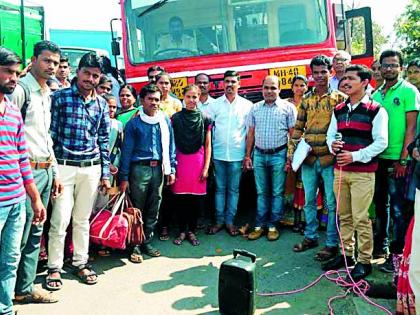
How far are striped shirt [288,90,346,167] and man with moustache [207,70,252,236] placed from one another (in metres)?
0.88

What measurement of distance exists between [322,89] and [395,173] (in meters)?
1.03

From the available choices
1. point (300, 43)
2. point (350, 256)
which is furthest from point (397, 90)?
point (300, 43)

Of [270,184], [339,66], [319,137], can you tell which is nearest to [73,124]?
[319,137]

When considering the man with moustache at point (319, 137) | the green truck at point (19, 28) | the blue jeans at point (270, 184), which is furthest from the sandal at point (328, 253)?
the green truck at point (19, 28)

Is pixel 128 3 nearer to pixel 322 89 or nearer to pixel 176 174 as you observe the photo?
pixel 176 174

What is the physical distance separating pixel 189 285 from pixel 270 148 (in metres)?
1.73

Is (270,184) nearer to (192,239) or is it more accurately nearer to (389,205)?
(192,239)

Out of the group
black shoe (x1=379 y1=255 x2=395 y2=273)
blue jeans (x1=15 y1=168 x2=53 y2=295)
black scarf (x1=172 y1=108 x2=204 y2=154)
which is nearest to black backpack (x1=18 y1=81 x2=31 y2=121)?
blue jeans (x1=15 y1=168 x2=53 y2=295)

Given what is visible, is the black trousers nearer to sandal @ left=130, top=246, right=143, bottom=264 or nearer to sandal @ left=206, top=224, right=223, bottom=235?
sandal @ left=206, top=224, right=223, bottom=235

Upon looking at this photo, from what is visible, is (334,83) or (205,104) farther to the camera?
(205,104)

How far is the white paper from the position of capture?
4.31 m

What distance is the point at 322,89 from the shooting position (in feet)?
13.9

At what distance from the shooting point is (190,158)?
4840 mm

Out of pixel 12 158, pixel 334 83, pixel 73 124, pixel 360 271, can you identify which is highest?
pixel 334 83
